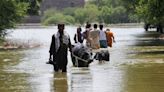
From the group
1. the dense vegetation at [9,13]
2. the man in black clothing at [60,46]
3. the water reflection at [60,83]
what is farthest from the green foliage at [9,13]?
the water reflection at [60,83]

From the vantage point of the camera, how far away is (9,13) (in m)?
37.5

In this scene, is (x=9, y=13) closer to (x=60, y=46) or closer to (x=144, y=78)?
(x=60, y=46)

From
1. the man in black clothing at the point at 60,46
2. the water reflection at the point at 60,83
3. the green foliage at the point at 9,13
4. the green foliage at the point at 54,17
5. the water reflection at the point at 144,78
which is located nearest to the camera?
the water reflection at the point at 144,78

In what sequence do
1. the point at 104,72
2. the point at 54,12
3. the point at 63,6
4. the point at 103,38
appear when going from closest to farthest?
the point at 104,72 < the point at 103,38 < the point at 54,12 < the point at 63,6

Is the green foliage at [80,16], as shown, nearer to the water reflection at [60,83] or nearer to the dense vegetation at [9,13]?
the dense vegetation at [9,13]

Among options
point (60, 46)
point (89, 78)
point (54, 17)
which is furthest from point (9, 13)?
point (54, 17)

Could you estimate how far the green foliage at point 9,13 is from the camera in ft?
119

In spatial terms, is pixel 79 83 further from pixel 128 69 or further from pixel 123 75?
pixel 128 69

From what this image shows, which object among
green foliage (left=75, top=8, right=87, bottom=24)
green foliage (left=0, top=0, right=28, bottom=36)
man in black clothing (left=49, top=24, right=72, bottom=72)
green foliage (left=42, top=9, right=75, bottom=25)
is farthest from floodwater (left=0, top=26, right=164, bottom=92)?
green foliage (left=75, top=8, right=87, bottom=24)

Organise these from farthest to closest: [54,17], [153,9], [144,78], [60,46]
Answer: [54,17] → [153,9] → [60,46] → [144,78]

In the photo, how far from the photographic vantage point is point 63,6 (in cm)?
19488

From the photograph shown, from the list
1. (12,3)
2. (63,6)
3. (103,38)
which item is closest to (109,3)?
(63,6)

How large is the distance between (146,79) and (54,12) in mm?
167818

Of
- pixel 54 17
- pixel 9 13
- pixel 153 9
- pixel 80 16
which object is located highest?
pixel 153 9
